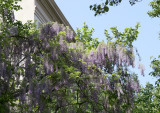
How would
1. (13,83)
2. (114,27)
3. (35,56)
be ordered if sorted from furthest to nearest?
(114,27)
(35,56)
(13,83)

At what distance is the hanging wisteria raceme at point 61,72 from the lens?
13727 millimetres

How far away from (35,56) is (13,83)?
5.77ft

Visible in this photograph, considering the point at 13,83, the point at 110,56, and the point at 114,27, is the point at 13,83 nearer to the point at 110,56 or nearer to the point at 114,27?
the point at 110,56

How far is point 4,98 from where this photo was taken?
12.9 m

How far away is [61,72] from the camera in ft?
46.0

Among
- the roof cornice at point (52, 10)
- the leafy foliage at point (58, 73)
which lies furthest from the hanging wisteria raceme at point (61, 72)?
the roof cornice at point (52, 10)

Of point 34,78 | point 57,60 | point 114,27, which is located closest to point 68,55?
point 57,60

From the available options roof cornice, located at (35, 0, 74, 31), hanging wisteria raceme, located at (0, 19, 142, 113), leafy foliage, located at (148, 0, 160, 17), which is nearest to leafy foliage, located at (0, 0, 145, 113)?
hanging wisteria raceme, located at (0, 19, 142, 113)

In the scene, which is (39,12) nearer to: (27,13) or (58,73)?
(27,13)

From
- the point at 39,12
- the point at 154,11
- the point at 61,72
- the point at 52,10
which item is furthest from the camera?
the point at 52,10

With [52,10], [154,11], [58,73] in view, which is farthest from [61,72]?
[52,10]

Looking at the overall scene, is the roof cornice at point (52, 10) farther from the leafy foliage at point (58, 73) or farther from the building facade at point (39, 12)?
the leafy foliage at point (58, 73)

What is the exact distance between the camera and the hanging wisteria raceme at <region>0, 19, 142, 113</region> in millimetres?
13727

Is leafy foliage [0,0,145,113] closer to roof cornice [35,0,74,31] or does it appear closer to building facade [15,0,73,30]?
building facade [15,0,73,30]
